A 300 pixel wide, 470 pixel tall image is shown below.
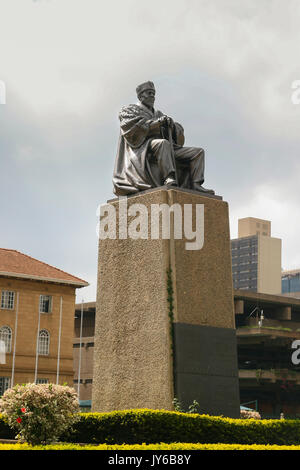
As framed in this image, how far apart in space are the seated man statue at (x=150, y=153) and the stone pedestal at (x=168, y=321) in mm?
455

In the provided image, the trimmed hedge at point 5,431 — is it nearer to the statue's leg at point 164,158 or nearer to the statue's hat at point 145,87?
the statue's leg at point 164,158

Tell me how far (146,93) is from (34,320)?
44.9 meters

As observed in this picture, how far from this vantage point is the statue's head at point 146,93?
14680 mm

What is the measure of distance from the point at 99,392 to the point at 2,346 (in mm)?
43619

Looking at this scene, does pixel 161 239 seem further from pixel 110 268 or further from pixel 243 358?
pixel 243 358

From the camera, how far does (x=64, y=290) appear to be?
59.6 m

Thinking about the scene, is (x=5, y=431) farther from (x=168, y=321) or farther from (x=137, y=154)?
(x=137, y=154)

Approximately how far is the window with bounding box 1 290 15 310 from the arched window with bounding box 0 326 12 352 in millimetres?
1537

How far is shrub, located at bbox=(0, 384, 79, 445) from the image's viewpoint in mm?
11180
